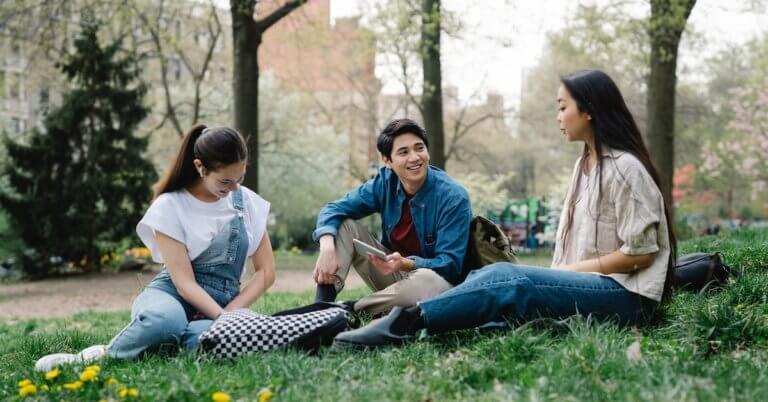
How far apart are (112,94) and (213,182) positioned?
37.2ft

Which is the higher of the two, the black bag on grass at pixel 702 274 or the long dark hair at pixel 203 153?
the long dark hair at pixel 203 153

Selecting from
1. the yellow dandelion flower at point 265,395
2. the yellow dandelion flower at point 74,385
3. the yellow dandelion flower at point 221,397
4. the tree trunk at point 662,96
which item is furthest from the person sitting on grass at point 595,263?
the tree trunk at point 662,96

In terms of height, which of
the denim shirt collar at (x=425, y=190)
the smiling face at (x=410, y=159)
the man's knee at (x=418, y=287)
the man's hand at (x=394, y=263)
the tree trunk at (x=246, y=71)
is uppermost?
the tree trunk at (x=246, y=71)

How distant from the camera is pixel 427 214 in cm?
411

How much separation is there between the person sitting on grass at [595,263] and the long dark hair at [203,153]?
46.0 inches

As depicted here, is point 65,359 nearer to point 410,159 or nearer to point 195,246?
point 195,246

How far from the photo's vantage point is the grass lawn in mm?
2424

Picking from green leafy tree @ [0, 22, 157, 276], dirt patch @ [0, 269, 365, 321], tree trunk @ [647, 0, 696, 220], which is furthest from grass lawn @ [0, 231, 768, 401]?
green leafy tree @ [0, 22, 157, 276]

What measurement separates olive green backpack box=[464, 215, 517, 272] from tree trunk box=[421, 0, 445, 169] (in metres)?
9.66

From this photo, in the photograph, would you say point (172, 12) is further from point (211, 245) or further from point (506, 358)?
point (506, 358)

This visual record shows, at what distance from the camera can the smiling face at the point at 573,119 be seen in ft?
11.7

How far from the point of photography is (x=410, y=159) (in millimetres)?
4102

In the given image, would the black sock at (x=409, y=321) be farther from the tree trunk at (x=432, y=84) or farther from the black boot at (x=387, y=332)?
the tree trunk at (x=432, y=84)

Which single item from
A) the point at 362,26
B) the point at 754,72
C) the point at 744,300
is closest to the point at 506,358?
the point at 744,300
